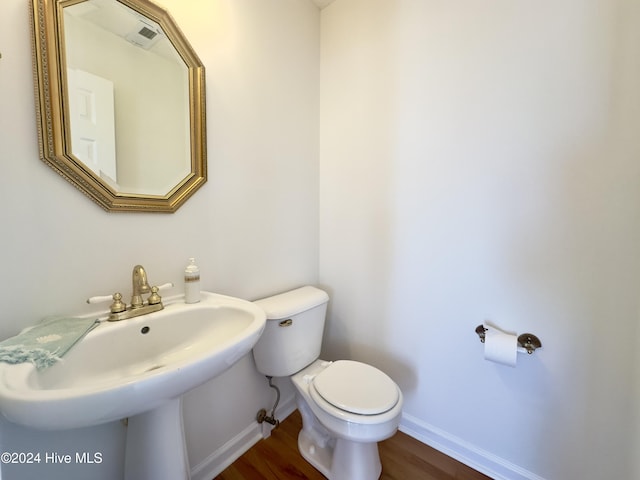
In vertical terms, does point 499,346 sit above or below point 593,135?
below

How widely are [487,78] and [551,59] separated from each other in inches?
7.8

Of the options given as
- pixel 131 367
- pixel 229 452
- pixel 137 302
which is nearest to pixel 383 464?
pixel 229 452

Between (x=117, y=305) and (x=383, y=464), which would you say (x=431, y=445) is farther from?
(x=117, y=305)

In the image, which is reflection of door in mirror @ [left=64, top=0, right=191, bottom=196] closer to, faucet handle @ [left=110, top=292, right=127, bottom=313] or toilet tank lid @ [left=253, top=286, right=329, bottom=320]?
faucet handle @ [left=110, top=292, right=127, bottom=313]

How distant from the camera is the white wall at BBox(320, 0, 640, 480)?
0.90 m

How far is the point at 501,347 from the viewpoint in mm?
1016

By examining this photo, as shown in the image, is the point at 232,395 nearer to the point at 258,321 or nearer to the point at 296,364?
the point at 296,364

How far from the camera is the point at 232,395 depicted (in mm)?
1231

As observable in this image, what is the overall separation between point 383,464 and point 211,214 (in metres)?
1.40

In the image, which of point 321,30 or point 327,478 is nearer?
point 327,478

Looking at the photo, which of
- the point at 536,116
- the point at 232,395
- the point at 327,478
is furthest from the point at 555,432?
the point at 232,395

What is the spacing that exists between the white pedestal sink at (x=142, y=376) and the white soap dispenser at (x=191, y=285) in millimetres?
38

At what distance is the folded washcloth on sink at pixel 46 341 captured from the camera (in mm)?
585

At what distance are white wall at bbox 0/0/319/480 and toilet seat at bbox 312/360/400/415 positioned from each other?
43 cm
